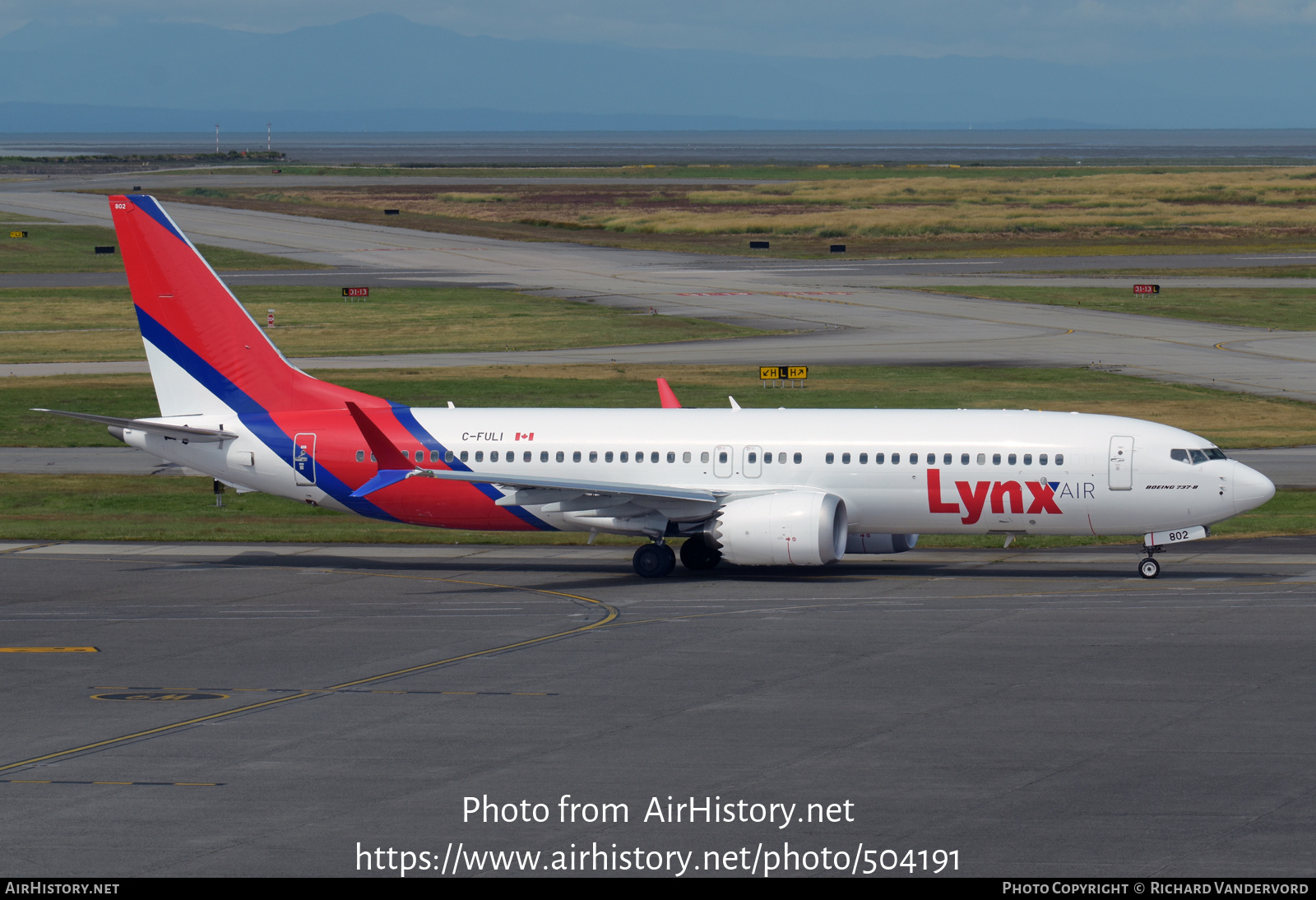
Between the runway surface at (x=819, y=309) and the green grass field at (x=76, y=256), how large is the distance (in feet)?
16.6

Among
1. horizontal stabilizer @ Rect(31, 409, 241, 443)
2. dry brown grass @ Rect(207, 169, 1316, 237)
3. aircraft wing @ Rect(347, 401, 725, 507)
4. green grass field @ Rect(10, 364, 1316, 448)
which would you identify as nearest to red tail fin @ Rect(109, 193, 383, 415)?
horizontal stabilizer @ Rect(31, 409, 241, 443)

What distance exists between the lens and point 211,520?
173 ft

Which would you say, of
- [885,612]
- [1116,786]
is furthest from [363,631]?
[1116,786]

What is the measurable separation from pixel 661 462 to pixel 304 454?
1003cm

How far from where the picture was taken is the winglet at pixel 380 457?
4144 centimetres

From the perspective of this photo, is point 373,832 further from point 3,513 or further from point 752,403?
point 752,403

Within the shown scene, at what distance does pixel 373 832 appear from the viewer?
2111cm

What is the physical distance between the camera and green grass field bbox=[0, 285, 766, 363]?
90625 mm

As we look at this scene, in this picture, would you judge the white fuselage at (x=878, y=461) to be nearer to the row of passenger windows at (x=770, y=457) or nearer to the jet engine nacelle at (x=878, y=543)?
the row of passenger windows at (x=770, y=457)

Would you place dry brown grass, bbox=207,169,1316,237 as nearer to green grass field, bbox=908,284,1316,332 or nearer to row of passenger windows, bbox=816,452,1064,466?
green grass field, bbox=908,284,1316,332

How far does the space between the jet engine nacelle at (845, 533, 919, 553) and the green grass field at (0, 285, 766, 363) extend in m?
48.0

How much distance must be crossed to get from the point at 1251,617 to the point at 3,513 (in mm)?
39418

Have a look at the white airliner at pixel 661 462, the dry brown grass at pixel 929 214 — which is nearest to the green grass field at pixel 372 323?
the white airliner at pixel 661 462

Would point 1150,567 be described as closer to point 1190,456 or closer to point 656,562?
point 1190,456
